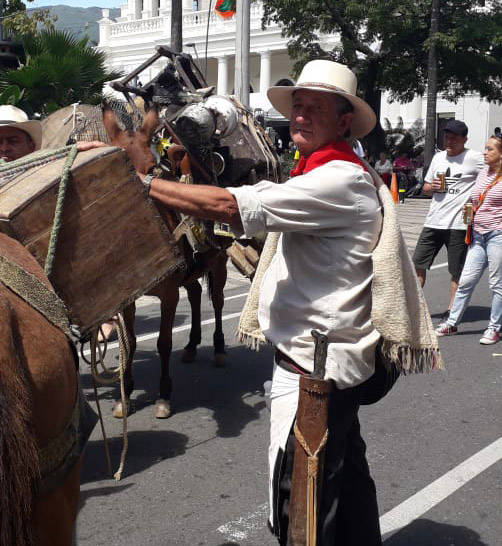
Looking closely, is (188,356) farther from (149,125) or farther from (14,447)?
(14,447)

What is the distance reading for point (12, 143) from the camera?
13.8 feet

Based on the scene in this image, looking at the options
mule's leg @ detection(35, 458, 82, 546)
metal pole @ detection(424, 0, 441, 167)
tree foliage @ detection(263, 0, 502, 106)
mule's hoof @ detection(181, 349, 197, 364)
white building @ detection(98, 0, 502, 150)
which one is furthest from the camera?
white building @ detection(98, 0, 502, 150)

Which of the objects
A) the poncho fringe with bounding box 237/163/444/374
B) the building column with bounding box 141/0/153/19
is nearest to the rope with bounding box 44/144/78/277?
the poncho fringe with bounding box 237/163/444/374

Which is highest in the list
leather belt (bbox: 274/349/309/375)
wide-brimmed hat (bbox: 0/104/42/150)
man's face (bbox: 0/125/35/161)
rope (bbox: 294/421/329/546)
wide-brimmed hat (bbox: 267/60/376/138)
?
wide-brimmed hat (bbox: 267/60/376/138)

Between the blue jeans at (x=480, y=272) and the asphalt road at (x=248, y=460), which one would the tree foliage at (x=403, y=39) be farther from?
the asphalt road at (x=248, y=460)

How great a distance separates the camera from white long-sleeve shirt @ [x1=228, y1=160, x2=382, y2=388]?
275cm

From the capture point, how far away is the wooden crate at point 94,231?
2.54 metres

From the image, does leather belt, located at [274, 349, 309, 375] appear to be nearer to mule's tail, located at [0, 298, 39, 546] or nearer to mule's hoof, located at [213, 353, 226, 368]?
mule's tail, located at [0, 298, 39, 546]

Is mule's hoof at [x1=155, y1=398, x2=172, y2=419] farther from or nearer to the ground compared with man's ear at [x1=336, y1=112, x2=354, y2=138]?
nearer to the ground

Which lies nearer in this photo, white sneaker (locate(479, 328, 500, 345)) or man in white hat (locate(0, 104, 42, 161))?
man in white hat (locate(0, 104, 42, 161))

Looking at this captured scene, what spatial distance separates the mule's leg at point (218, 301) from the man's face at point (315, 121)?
374 centimetres

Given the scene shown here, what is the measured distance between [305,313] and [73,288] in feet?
2.75

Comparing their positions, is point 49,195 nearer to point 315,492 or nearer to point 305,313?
point 305,313

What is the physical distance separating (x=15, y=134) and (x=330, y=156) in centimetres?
203
